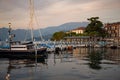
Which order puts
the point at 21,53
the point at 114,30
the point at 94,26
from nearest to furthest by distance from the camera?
the point at 21,53 → the point at 94,26 → the point at 114,30

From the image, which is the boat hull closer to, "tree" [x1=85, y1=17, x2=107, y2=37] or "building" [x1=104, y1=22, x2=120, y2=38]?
"tree" [x1=85, y1=17, x2=107, y2=37]

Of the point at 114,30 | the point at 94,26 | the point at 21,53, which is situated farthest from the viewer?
the point at 114,30

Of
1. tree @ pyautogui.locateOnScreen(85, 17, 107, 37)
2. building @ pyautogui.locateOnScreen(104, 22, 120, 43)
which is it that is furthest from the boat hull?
building @ pyautogui.locateOnScreen(104, 22, 120, 43)

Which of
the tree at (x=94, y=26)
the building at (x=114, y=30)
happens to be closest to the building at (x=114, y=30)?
the building at (x=114, y=30)

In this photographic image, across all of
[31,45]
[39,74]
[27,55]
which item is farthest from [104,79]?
[31,45]

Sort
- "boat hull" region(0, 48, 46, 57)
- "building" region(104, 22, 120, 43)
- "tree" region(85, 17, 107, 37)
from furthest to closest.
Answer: "building" region(104, 22, 120, 43)
"tree" region(85, 17, 107, 37)
"boat hull" region(0, 48, 46, 57)

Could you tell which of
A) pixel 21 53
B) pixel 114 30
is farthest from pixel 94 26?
pixel 21 53

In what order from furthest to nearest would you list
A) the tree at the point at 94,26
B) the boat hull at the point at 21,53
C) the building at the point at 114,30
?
1. the building at the point at 114,30
2. the tree at the point at 94,26
3. the boat hull at the point at 21,53

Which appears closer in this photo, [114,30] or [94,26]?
[94,26]

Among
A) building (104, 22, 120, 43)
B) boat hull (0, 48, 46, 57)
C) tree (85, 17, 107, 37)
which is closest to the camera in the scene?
boat hull (0, 48, 46, 57)

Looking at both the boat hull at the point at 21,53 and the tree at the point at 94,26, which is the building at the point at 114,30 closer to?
the tree at the point at 94,26

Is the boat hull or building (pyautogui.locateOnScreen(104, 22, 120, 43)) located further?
building (pyautogui.locateOnScreen(104, 22, 120, 43))

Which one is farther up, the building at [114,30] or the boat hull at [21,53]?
the building at [114,30]

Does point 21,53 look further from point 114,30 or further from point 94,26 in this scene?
point 114,30
